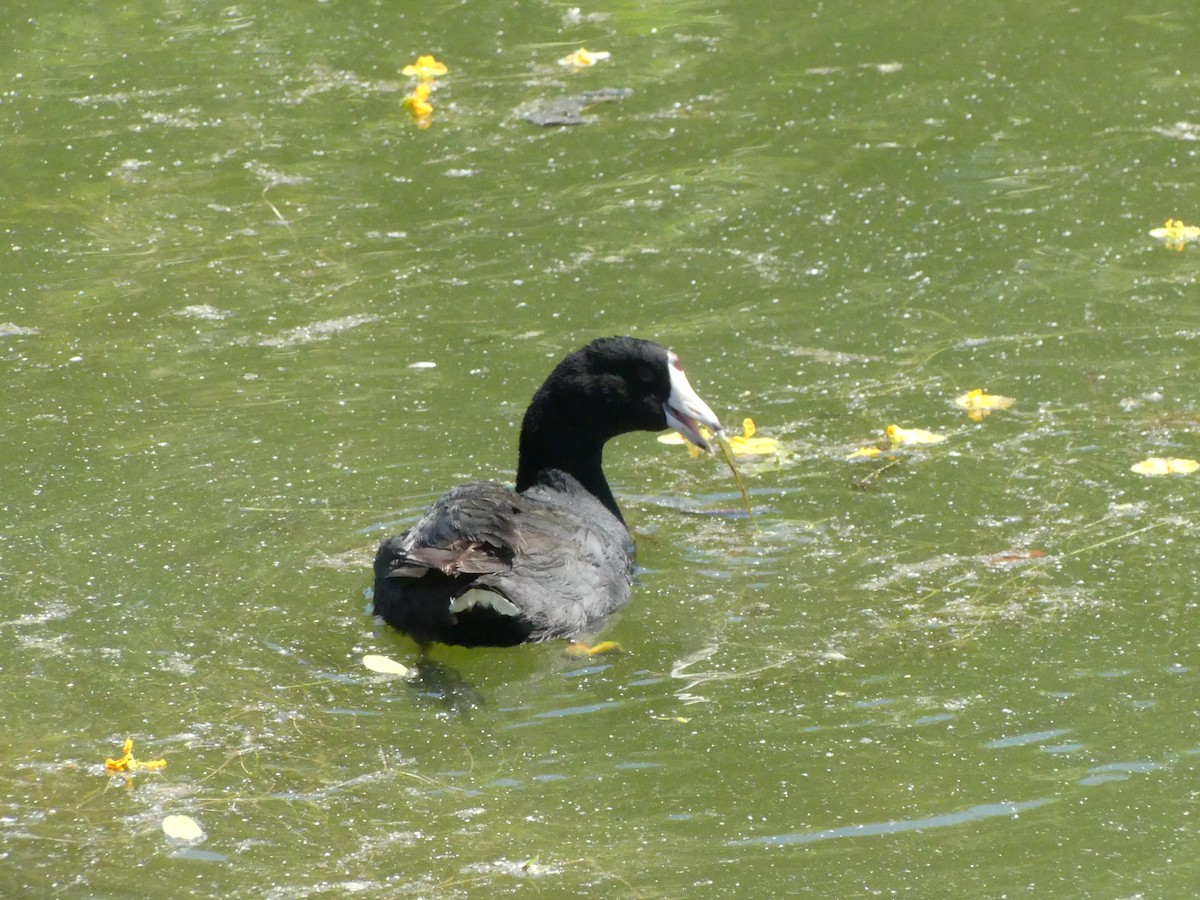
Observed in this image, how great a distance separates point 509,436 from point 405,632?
1.35 m

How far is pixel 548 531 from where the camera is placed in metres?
4.99

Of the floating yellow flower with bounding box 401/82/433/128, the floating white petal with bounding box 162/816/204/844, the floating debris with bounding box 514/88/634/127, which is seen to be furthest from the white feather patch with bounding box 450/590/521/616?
the floating yellow flower with bounding box 401/82/433/128

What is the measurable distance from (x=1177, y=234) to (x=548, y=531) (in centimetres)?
335

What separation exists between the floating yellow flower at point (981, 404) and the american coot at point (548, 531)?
984mm

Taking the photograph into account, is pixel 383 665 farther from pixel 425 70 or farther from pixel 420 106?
pixel 425 70

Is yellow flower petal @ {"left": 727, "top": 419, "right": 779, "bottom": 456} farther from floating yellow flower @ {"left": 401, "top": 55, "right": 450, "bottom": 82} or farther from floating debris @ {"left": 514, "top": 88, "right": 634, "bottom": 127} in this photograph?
floating yellow flower @ {"left": 401, "top": 55, "right": 450, "bottom": 82}

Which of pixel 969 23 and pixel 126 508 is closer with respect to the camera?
pixel 126 508

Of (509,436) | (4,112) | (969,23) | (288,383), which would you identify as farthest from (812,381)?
(4,112)

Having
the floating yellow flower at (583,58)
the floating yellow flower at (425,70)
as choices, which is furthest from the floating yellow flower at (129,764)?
the floating yellow flower at (583,58)

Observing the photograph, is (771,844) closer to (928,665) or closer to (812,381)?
(928,665)

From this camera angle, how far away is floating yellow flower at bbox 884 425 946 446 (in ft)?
18.7

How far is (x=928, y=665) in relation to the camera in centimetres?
441

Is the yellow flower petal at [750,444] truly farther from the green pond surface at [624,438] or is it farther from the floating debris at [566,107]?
the floating debris at [566,107]

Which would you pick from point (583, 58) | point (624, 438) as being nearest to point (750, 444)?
point (624, 438)
